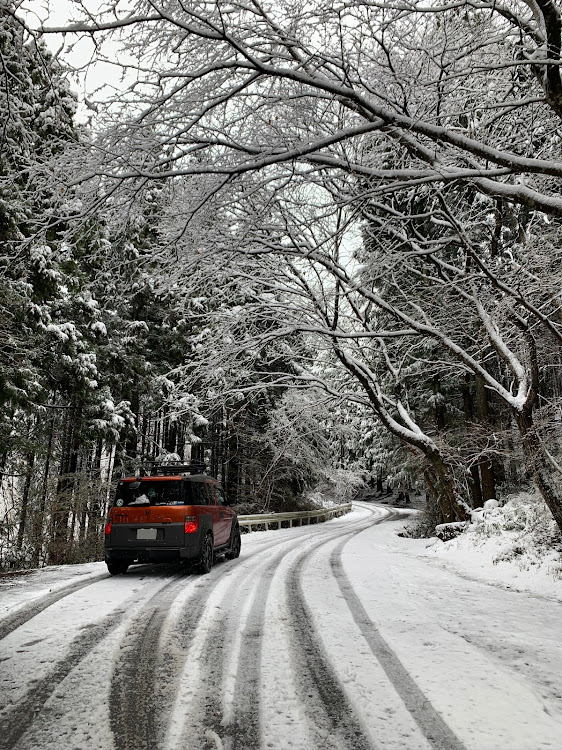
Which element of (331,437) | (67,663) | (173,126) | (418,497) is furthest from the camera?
(418,497)

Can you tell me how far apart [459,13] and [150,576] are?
9.59 m

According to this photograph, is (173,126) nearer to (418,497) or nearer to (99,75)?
(99,75)

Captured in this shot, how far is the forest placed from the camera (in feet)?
16.3

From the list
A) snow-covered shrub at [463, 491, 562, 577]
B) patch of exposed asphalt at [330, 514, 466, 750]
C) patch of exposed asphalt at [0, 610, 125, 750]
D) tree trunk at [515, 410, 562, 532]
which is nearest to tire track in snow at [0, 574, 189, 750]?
patch of exposed asphalt at [0, 610, 125, 750]

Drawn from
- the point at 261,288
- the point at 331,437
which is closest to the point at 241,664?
the point at 261,288

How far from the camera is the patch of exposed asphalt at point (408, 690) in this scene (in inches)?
116

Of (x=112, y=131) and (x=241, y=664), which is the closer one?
(x=241, y=664)

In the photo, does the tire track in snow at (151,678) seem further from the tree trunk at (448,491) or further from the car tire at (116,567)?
the tree trunk at (448,491)

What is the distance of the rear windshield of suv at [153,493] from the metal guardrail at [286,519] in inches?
418

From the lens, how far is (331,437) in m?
27.0

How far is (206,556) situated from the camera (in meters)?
8.84

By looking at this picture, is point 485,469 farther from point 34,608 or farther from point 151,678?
point 151,678

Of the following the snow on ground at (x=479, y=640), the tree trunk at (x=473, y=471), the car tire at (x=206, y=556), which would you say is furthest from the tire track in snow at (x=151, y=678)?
the tree trunk at (x=473, y=471)

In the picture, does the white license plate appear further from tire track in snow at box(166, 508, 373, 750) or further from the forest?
the forest
